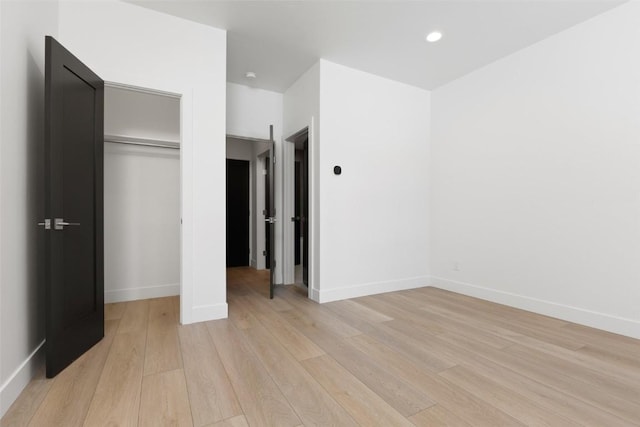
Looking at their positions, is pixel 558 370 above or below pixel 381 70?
below

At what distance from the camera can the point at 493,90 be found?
3496 millimetres

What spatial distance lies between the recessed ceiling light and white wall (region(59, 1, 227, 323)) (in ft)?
6.95

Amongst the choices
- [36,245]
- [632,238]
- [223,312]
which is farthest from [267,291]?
[632,238]

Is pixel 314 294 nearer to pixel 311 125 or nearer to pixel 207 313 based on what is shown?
pixel 207 313

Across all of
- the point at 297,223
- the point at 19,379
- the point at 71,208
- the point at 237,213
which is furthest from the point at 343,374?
the point at 237,213

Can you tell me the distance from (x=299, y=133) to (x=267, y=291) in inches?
85.6

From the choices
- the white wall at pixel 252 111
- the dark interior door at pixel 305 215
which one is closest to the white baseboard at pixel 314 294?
the dark interior door at pixel 305 215

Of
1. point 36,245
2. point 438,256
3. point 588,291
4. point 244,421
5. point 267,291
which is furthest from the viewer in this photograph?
point 438,256

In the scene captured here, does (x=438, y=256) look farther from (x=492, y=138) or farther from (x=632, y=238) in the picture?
(x=632, y=238)

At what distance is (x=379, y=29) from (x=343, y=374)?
10.1 feet

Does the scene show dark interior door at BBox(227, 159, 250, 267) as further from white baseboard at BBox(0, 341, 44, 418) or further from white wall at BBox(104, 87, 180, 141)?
white baseboard at BBox(0, 341, 44, 418)

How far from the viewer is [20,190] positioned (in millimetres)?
1717

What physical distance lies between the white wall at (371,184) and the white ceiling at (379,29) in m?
0.39

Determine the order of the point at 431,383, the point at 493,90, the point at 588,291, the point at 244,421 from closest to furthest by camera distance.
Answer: the point at 244,421
the point at 431,383
the point at 588,291
the point at 493,90
